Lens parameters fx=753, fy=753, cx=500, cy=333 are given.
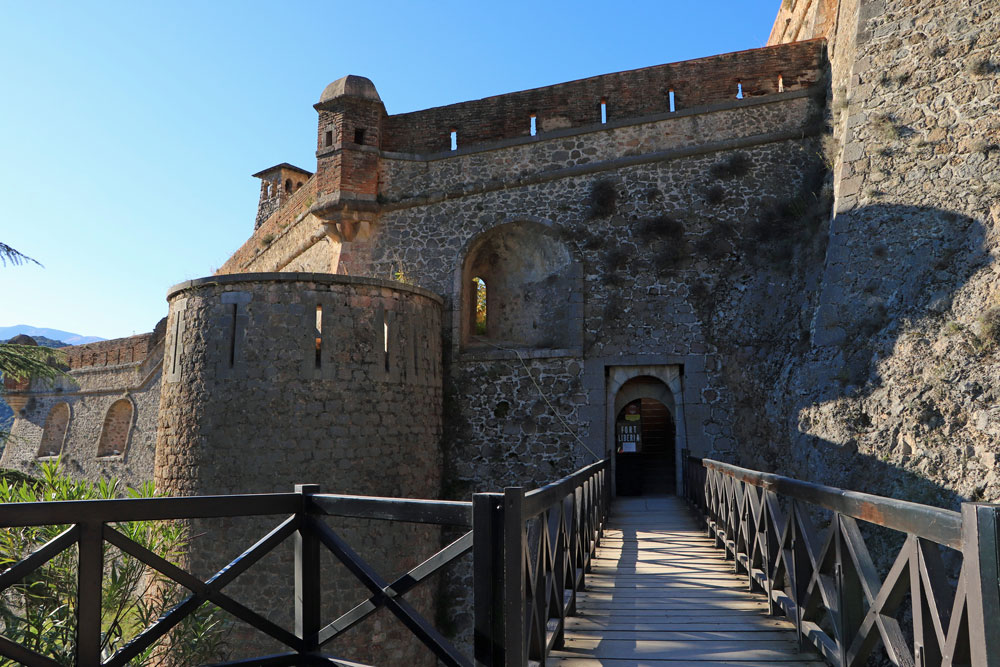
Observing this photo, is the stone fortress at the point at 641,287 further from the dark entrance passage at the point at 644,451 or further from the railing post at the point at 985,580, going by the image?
the railing post at the point at 985,580

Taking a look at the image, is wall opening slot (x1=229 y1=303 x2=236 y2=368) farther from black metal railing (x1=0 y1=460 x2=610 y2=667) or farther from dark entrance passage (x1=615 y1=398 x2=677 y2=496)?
black metal railing (x1=0 y1=460 x2=610 y2=667)

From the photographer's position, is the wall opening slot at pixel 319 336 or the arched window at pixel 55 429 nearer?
the wall opening slot at pixel 319 336

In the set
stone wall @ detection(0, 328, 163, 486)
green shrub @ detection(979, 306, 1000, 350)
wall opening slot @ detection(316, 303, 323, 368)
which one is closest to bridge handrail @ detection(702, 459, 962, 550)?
green shrub @ detection(979, 306, 1000, 350)

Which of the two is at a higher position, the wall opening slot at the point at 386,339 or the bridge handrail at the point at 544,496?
the wall opening slot at the point at 386,339

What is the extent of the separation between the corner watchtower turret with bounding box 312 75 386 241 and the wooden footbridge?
9495 millimetres

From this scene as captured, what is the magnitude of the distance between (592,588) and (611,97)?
32.0ft

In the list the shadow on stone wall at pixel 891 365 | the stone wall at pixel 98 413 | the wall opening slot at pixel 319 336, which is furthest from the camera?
the stone wall at pixel 98 413

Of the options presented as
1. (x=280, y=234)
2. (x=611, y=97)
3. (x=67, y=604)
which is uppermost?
(x=611, y=97)

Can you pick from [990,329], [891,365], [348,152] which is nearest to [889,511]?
[990,329]

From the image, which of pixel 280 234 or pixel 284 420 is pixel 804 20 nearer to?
pixel 280 234

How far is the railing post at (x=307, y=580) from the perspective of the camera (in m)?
3.40

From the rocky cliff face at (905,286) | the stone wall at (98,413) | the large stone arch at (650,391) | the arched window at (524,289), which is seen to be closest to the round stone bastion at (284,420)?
the arched window at (524,289)

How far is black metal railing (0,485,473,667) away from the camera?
274cm

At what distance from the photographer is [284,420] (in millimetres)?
10211
